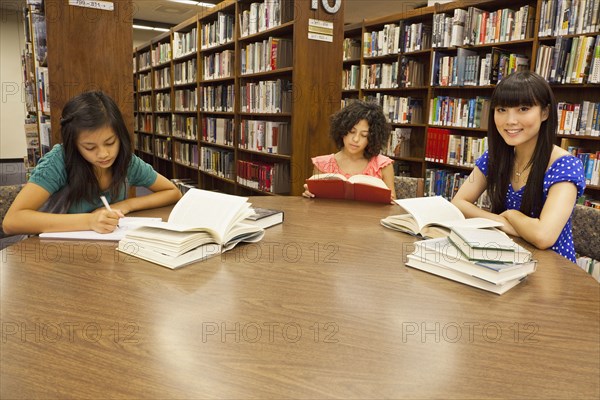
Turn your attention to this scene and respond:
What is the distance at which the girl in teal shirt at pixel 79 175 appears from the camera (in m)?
1.32

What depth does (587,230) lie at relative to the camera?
4.99 feet

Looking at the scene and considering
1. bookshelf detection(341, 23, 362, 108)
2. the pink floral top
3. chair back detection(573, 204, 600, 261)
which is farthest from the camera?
bookshelf detection(341, 23, 362, 108)

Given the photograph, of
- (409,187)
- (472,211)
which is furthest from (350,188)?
(409,187)

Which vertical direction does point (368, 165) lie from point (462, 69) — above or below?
below

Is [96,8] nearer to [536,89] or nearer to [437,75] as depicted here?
[536,89]

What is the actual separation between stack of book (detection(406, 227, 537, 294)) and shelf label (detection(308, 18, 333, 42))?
2235mm

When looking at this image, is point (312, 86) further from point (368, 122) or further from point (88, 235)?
point (88, 235)

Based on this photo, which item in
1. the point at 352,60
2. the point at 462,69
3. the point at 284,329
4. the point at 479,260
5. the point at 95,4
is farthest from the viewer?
the point at 352,60

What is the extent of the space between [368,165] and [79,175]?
1.48 m

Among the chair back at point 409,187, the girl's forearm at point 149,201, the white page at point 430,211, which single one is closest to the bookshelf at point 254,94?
the chair back at point 409,187

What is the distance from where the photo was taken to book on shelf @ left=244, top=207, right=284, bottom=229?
140 cm

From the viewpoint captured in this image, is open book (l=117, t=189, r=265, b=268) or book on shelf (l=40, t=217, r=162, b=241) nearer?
open book (l=117, t=189, r=265, b=268)

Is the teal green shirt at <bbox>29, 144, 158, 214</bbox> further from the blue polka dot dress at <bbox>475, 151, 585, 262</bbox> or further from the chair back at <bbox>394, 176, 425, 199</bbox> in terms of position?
the blue polka dot dress at <bbox>475, 151, 585, 262</bbox>

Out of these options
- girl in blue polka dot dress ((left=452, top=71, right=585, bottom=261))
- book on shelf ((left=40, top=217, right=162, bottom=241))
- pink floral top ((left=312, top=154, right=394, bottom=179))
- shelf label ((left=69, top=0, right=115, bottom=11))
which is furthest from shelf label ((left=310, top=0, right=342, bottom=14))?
book on shelf ((left=40, top=217, right=162, bottom=241))
